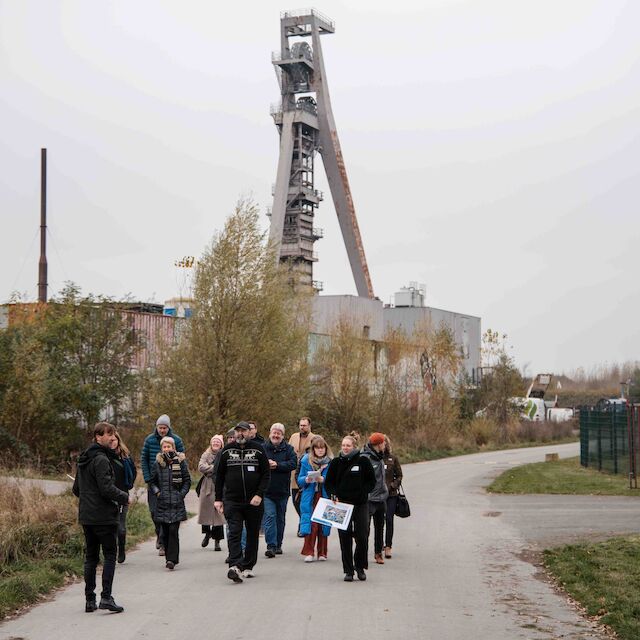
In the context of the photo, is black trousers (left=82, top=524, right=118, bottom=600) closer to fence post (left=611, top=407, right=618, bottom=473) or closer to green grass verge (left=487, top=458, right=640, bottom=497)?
green grass verge (left=487, top=458, right=640, bottom=497)

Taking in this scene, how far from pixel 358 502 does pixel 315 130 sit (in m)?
72.4

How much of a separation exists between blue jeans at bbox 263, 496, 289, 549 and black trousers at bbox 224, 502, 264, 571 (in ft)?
6.12

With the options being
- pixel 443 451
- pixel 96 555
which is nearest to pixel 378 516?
pixel 96 555

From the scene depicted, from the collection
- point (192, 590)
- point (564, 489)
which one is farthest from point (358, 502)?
point (564, 489)

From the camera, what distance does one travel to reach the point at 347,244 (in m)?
85.1

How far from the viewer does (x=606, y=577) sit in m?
11.8

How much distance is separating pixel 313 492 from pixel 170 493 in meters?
2.07

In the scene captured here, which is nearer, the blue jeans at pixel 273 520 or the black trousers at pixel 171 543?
the black trousers at pixel 171 543

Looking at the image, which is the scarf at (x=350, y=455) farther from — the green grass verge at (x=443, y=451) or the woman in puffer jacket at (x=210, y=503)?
the green grass verge at (x=443, y=451)

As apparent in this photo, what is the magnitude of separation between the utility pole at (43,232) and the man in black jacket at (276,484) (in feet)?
Result: 132

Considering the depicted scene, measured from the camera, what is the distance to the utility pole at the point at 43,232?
5178 centimetres

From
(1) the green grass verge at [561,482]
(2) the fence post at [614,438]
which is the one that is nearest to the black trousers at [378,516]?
(1) the green grass verge at [561,482]

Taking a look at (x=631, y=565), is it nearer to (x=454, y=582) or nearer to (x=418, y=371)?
(x=454, y=582)

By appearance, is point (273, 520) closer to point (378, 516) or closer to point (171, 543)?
point (378, 516)
